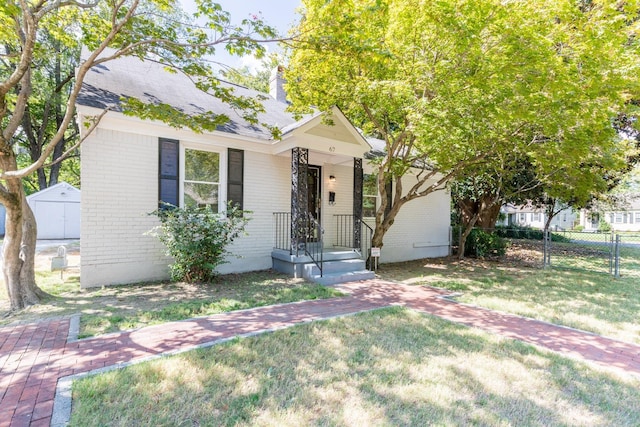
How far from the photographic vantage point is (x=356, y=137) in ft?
27.1

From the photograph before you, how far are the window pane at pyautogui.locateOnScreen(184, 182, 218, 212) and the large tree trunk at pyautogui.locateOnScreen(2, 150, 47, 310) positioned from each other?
9.22 ft

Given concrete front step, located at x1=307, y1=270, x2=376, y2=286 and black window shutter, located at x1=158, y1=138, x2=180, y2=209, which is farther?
concrete front step, located at x1=307, y1=270, x2=376, y2=286

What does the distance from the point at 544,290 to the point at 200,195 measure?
8.32 metres

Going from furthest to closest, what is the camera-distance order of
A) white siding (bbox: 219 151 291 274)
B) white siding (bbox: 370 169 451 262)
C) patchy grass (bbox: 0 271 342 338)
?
white siding (bbox: 370 169 451 262), white siding (bbox: 219 151 291 274), patchy grass (bbox: 0 271 342 338)

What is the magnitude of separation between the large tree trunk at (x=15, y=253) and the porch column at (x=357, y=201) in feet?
22.2

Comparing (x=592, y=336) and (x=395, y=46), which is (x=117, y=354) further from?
(x=395, y=46)

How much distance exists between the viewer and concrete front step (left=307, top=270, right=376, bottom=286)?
699cm

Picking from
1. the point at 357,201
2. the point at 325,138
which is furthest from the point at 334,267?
the point at 325,138

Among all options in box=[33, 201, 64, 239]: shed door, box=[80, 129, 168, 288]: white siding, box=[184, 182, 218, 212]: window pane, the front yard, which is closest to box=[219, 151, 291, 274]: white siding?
box=[184, 182, 218, 212]: window pane

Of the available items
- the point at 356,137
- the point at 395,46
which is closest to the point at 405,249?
the point at 356,137

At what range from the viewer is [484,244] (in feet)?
40.8

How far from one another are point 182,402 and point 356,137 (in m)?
7.09

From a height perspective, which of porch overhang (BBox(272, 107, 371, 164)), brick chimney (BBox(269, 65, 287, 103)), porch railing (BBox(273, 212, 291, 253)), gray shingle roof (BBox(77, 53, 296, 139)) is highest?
brick chimney (BBox(269, 65, 287, 103))

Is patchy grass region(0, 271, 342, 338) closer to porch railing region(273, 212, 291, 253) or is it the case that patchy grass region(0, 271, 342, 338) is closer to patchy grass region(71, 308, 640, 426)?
porch railing region(273, 212, 291, 253)
